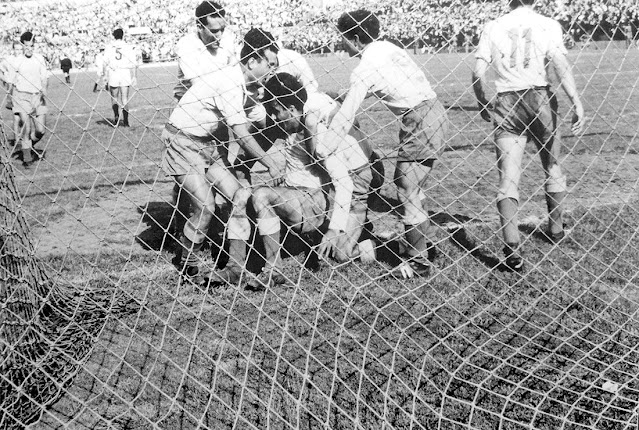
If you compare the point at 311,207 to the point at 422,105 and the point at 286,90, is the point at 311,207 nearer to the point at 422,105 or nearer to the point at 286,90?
the point at 286,90

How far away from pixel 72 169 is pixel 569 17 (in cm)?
568

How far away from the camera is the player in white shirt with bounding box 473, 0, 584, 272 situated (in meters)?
4.13

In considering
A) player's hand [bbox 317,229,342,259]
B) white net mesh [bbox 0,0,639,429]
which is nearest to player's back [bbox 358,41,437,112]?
white net mesh [bbox 0,0,639,429]

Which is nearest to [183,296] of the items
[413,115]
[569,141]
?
[413,115]

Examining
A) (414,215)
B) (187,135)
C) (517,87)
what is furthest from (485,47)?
(187,135)

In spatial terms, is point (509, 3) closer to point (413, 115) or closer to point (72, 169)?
point (413, 115)

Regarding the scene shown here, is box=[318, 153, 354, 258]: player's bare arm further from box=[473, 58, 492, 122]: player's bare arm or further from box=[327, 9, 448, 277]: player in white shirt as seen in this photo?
box=[473, 58, 492, 122]: player's bare arm

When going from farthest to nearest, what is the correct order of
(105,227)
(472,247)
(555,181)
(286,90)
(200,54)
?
1. (105,227)
2. (200,54)
3. (472,247)
4. (555,181)
5. (286,90)

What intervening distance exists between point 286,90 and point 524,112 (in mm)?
1513

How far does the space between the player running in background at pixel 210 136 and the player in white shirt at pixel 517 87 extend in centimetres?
141

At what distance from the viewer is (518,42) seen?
4121 mm

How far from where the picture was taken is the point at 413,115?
4070 millimetres

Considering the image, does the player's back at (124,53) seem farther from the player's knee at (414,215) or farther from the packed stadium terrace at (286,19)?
the player's knee at (414,215)

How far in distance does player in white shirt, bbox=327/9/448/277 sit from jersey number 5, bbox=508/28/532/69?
559 millimetres
